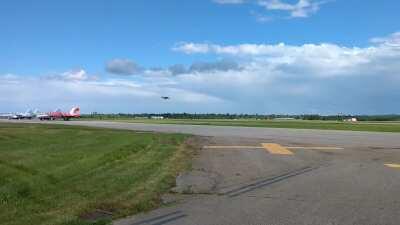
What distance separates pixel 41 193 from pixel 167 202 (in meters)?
2.51

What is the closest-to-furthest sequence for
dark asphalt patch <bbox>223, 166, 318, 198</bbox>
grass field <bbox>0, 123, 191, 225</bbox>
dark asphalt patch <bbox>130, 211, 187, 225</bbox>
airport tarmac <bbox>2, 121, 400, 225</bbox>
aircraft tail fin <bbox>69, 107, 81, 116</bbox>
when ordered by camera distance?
1. dark asphalt patch <bbox>130, 211, 187, 225</bbox>
2. airport tarmac <bbox>2, 121, 400, 225</bbox>
3. grass field <bbox>0, 123, 191, 225</bbox>
4. dark asphalt patch <bbox>223, 166, 318, 198</bbox>
5. aircraft tail fin <bbox>69, 107, 81, 116</bbox>

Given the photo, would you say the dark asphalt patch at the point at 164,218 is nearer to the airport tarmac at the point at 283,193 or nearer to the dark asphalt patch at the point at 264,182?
the airport tarmac at the point at 283,193

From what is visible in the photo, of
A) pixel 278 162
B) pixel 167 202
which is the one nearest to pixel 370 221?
pixel 167 202

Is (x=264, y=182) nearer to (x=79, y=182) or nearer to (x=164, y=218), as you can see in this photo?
(x=79, y=182)

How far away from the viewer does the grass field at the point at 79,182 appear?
362 inches

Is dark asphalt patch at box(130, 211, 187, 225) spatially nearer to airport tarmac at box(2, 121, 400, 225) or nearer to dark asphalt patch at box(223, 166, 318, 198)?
airport tarmac at box(2, 121, 400, 225)

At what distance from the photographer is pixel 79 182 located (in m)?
12.7

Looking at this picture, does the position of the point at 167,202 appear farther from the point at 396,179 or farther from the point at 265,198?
the point at 396,179

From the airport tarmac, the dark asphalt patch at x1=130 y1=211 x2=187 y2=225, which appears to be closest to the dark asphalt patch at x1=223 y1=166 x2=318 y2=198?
the airport tarmac

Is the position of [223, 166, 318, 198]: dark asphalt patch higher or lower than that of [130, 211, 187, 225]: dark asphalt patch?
higher

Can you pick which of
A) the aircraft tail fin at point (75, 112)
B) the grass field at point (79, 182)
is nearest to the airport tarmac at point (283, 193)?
the grass field at point (79, 182)

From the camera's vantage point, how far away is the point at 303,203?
10320mm

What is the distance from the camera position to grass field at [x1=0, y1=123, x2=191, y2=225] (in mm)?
9195

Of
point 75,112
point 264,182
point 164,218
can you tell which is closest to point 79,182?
point 264,182
